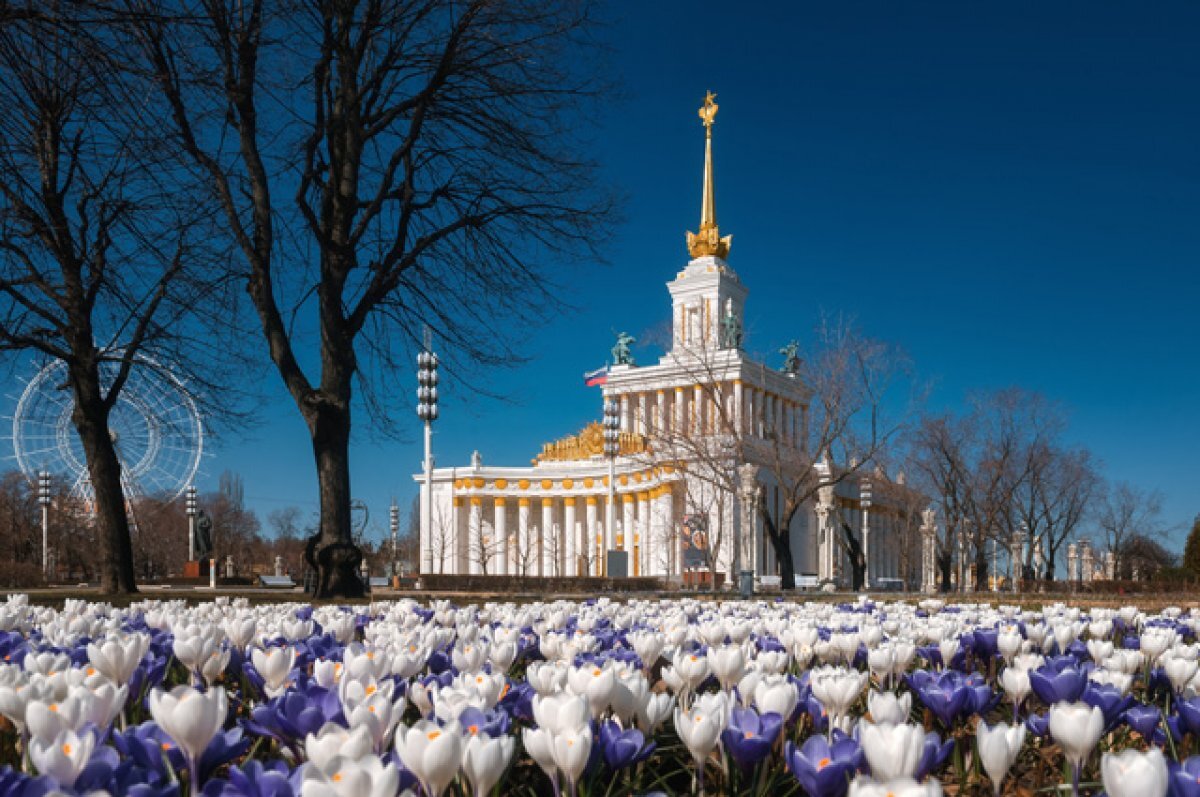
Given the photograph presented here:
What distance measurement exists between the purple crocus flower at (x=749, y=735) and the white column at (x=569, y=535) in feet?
278

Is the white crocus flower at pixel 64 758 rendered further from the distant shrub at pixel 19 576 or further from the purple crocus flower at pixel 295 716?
the distant shrub at pixel 19 576

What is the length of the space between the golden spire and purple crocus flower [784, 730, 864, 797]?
89053 millimetres

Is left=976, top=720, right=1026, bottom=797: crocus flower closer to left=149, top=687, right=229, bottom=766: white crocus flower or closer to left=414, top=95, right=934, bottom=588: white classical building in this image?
left=149, top=687, right=229, bottom=766: white crocus flower

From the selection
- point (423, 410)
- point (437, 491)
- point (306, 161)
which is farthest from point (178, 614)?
point (437, 491)

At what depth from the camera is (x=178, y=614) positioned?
6723 mm

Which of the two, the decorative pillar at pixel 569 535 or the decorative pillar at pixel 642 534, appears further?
the decorative pillar at pixel 569 535

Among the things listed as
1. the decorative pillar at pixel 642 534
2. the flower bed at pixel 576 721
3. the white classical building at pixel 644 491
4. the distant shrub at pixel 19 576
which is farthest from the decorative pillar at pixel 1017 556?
the flower bed at pixel 576 721

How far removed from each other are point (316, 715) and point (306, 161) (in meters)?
14.5

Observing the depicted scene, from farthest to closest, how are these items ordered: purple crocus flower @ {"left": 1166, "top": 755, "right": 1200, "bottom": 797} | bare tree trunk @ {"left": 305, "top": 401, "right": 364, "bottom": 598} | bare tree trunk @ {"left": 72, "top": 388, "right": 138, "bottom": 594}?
bare tree trunk @ {"left": 72, "top": 388, "right": 138, "bottom": 594}
bare tree trunk @ {"left": 305, "top": 401, "right": 364, "bottom": 598}
purple crocus flower @ {"left": 1166, "top": 755, "right": 1200, "bottom": 797}

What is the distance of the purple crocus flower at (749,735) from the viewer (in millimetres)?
2516

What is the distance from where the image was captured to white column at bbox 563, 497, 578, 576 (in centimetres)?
8694

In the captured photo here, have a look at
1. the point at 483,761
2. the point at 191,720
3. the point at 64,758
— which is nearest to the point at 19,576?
the point at 191,720

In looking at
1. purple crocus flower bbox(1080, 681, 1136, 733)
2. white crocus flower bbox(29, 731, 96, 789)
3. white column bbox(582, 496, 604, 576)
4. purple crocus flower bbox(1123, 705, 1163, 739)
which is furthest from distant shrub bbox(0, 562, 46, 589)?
white column bbox(582, 496, 604, 576)

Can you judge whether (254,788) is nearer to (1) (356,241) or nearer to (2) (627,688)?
(2) (627,688)
